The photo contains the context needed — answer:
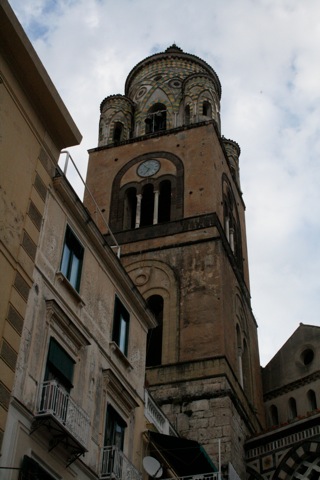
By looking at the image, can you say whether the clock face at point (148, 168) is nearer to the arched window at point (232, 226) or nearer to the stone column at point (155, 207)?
the stone column at point (155, 207)

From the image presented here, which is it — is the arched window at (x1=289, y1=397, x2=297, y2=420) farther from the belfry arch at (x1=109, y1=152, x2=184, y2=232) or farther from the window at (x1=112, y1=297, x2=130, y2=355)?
the window at (x1=112, y1=297, x2=130, y2=355)

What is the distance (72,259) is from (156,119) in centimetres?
2286

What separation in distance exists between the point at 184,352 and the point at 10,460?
1467cm

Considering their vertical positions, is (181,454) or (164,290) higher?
(164,290)

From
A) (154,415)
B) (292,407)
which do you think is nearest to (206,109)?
(292,407)

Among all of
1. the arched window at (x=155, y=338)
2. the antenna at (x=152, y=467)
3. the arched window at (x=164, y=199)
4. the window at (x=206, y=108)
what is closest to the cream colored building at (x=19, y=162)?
the antenna at (x=152, y=467)

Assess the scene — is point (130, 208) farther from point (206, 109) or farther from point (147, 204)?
point (206, 109)

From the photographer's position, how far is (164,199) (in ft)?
105

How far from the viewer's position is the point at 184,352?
82.0 feet

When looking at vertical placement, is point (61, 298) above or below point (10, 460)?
above

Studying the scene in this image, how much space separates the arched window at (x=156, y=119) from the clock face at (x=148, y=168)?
3.36 metres

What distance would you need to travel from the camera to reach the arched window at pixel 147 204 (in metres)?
31.6

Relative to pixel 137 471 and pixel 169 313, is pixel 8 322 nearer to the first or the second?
pixel 137 471

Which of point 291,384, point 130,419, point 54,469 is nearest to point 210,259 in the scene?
point 291,384
